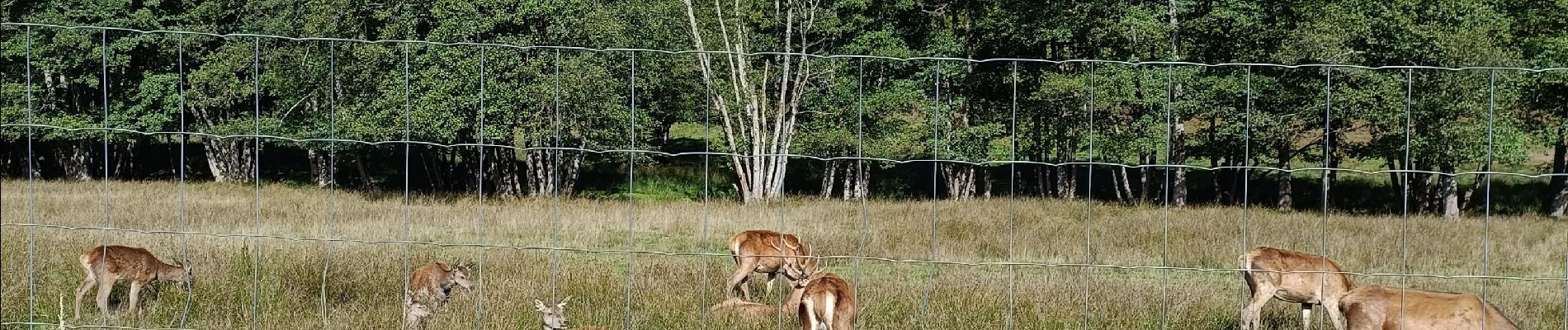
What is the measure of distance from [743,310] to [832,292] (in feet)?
3.34

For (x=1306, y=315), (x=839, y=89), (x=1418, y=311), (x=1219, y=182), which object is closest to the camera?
(x=1418, y=311)

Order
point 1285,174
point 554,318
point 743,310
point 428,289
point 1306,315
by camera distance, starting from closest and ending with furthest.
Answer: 1. point 554,318
2. point 743,310
3. point 428,289
4. point 1306,315
5. point 1285,174

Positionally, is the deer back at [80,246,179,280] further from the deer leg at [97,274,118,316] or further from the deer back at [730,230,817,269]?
the deer back at [730,230,817,269]

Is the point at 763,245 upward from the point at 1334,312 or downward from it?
upward

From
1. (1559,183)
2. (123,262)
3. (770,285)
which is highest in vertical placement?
(1559,183)

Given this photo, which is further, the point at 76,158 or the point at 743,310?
the point at 76,158

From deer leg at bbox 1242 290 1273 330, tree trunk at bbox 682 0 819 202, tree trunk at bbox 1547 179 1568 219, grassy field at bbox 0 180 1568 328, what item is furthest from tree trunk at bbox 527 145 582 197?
tree trunk at bbox 1547 179 1568 219

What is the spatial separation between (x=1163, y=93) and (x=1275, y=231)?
8327 mm

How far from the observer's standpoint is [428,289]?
29.1 feet

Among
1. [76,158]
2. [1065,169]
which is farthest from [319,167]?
[1065,169]

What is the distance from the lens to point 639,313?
871 centimetres

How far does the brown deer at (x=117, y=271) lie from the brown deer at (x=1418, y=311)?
7.70m

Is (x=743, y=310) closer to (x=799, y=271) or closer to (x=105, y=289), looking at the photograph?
(x=799, y=271)

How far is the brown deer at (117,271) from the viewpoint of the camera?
8.88 meters
